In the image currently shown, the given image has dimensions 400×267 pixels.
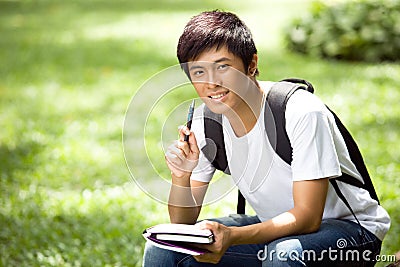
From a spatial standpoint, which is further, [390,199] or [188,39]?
[390,199]

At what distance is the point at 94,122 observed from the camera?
280 inches

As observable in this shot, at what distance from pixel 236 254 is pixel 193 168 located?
13.5 inches

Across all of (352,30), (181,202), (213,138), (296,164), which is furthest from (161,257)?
(352,30)

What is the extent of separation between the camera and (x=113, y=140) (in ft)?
21.6

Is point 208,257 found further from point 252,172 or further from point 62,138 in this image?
point 62,138

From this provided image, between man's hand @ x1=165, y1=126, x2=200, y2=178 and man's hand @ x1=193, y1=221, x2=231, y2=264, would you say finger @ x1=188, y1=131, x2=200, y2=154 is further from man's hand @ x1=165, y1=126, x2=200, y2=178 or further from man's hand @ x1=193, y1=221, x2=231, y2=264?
man's hand @ x1=193, y1=221, x2=231, y2=264

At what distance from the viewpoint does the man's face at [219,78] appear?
263 centimetres

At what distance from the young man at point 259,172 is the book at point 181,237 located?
0.17 feet

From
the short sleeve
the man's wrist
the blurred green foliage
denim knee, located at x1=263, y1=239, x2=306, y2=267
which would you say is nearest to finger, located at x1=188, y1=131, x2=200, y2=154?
the man's wrist

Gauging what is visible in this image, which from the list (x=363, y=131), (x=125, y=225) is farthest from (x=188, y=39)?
(x=363, y=131)

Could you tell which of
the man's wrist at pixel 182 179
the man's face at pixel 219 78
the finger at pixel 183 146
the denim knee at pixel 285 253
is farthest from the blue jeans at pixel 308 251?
the man's face at pixel 219 78

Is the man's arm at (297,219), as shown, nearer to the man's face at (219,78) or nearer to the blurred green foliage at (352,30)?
the man's face at (219,78)

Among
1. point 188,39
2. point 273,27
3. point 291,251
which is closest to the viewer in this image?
point 291,251

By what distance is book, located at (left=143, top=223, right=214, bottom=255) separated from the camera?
2334 mm
